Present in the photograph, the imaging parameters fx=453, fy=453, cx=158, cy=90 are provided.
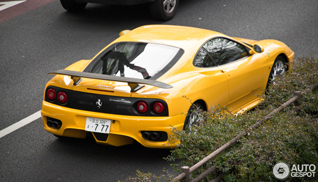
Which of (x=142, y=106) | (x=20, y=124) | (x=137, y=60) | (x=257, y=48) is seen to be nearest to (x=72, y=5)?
(x=20, y=124)

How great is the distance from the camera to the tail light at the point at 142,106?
204 inches

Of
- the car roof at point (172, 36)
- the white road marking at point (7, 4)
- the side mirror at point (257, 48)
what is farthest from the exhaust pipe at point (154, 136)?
the white road marking at point (7, 4)

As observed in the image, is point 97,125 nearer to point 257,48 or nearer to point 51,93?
point 51,93

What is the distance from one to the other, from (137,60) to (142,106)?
34.2 inches

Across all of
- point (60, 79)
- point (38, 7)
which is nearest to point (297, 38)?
point (60, 79)

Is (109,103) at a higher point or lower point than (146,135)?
higher

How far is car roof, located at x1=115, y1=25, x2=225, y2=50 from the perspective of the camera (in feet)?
19.9

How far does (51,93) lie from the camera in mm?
5633

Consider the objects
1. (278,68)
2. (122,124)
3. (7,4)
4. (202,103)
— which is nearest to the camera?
(122,124)

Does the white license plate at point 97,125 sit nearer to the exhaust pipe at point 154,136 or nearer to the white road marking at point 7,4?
the exhaust pipe at point 154,136

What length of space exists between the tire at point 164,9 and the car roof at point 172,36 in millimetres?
3552

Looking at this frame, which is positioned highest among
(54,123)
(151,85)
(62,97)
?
(151,85)

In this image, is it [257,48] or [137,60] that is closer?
[137,60]

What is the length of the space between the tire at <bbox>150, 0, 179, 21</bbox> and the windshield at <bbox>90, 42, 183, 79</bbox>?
418cm
